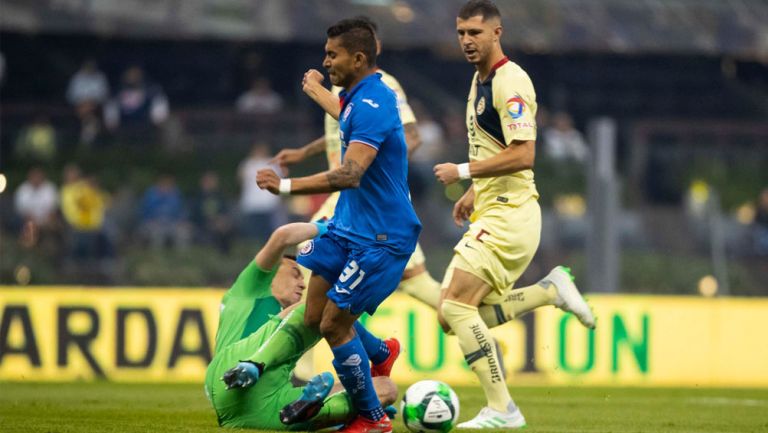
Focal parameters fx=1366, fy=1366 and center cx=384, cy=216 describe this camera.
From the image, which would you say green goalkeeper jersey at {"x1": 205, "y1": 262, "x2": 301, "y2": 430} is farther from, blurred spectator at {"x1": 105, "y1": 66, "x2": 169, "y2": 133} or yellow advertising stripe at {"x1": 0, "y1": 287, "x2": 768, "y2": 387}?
blurred spectator at {"x1": 105, "y1": 66, "x2": 169, "y2": 133}

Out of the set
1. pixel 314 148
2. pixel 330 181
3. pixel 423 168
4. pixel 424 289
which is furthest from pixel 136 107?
pixel 330 181

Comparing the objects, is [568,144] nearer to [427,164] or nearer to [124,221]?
[427,164]

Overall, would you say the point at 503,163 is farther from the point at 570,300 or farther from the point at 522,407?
the point at 522,407

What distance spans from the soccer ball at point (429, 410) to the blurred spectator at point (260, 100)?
12.5 metres

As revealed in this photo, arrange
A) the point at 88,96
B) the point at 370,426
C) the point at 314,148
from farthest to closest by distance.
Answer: the point at 88,96
the point at 314,148
the point at 370,426

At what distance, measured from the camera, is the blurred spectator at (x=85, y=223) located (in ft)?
55.6

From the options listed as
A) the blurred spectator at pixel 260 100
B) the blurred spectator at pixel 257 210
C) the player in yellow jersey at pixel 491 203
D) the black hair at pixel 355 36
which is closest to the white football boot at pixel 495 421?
the player in yellow jersey at pixel 491 203

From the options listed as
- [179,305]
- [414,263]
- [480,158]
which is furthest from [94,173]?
[480,158]

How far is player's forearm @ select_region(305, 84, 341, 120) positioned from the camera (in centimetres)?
799

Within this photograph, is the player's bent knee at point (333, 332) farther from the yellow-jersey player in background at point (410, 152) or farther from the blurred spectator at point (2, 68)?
the blurred spectator at point (2, 68)

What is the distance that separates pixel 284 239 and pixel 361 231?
625 millimetres

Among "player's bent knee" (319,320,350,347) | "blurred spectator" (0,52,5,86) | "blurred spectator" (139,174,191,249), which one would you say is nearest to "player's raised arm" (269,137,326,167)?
"player's bent knee" (319,320,350,347)

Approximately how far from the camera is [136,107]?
65.0 feet

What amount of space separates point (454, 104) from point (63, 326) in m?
10.1
